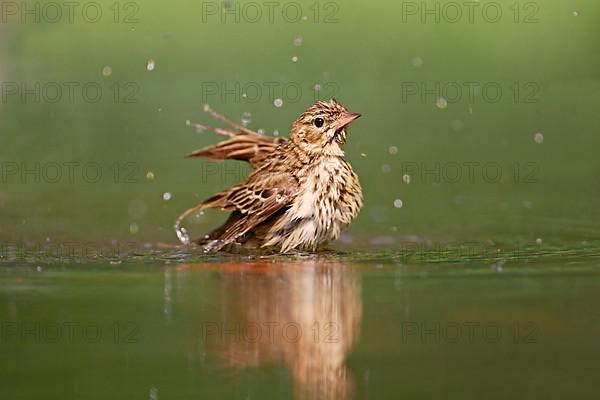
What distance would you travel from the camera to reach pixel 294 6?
60.5ft

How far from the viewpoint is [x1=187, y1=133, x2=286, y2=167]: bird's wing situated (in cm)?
1104

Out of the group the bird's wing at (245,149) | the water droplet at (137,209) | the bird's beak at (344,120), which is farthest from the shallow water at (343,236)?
the bird's beak at (344,120)

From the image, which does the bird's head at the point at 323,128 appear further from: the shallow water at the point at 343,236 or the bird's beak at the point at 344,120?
the shallow water at the point at 343,236

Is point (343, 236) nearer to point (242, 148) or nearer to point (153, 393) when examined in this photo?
point (242, 148)

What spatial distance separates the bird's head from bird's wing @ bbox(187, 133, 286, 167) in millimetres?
571

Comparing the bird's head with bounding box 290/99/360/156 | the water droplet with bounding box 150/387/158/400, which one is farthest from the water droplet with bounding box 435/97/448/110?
the water droplet with bounding box 150/387/158/400

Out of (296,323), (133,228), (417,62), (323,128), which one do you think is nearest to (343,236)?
(323,128)

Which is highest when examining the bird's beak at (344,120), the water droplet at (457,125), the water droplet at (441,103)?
the water droplet at (441,103)

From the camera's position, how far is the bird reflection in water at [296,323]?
706 cm

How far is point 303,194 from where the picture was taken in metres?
10.4

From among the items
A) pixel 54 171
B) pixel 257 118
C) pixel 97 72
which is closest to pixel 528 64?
pixel 257 118

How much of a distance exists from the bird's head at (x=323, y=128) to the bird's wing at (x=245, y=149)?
57 centimetres

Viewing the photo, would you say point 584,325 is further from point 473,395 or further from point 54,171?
point 54,171

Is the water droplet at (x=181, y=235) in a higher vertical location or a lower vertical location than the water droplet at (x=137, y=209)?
lower
